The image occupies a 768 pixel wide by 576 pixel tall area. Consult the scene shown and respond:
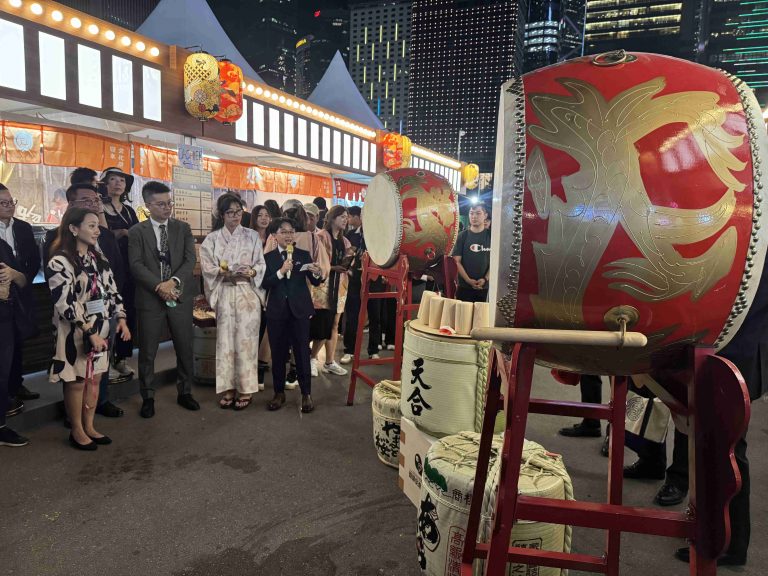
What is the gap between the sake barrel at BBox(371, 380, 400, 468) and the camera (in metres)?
2.68

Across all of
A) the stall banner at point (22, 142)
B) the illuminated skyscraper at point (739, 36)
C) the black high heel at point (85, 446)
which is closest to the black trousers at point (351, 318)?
the black high heel at point (85, 446)

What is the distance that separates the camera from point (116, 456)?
108 inches

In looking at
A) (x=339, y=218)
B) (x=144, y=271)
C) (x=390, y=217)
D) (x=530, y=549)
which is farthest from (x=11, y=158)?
(x=530, y=549)

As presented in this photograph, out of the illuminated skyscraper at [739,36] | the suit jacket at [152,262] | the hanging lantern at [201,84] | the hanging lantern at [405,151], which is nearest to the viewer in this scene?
the suit jacket at [152,262]

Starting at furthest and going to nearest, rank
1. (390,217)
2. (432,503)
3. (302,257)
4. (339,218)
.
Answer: (339,218) < (302,257) < (390,217) < (432,503)

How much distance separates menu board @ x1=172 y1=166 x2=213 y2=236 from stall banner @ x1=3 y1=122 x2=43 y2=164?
132 cm

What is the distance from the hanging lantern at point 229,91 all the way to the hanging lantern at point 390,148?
4325 millimetres

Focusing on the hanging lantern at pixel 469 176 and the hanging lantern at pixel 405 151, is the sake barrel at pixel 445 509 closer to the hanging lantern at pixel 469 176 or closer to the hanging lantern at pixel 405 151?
the hanging lantern at pixel 405 151

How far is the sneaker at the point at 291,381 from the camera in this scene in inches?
157

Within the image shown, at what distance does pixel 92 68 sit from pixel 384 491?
15.2 ft

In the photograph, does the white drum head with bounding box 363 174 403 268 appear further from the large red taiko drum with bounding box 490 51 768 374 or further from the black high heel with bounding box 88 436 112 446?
the large red taiko drum with bounding box 490 51 768 374

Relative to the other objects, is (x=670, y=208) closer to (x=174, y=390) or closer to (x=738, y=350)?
(x=738, y=350)

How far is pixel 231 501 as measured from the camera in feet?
7.63

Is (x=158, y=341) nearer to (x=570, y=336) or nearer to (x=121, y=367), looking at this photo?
(x=121, y=367)
